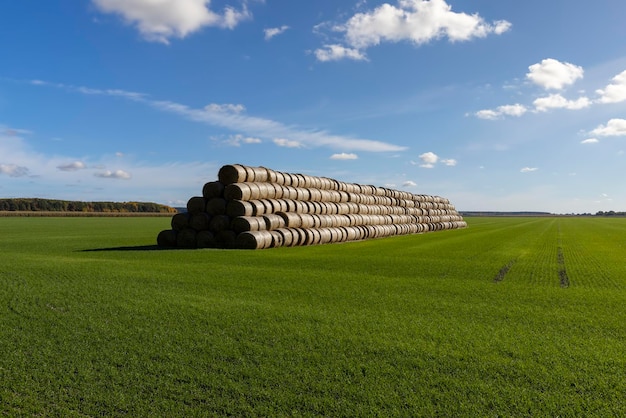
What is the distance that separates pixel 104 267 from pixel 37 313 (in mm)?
5058

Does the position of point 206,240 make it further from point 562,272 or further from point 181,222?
point 562,272

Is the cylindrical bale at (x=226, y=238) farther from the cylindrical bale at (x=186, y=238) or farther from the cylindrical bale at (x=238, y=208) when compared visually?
the cylindrical bale at (x=186, y=238)

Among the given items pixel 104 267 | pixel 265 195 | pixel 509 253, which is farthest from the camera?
pixel 265 195

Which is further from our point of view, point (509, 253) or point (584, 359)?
point (509, 253)

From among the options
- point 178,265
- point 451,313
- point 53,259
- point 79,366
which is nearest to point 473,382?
point 451,313

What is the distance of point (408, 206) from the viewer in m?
36.0

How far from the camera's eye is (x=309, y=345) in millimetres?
5543

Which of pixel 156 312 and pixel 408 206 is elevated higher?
pixel 408 206

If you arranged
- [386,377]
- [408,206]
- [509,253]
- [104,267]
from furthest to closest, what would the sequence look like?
[408,206]
[509,253]
[104,267]
[386,377]

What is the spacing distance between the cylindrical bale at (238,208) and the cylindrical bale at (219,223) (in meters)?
0.28

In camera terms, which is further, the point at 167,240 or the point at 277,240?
the point at 167,240

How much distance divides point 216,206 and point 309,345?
13.9 metres

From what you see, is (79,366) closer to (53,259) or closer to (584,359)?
(584,359)

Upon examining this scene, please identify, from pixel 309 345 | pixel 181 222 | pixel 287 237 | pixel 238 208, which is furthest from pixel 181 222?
pixel 309 345
